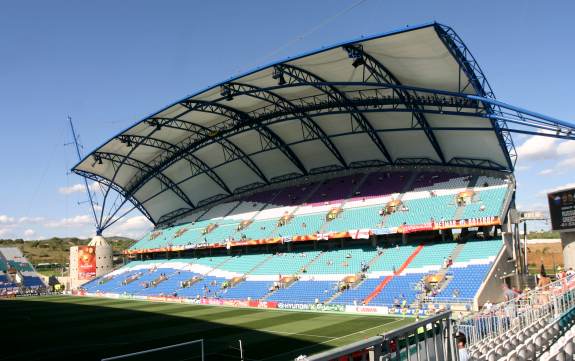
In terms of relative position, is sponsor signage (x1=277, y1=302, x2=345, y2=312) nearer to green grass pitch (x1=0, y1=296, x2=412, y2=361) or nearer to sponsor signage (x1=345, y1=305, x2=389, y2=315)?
sponsor signage (x1=345, y1=305, x2=389, y2=315)

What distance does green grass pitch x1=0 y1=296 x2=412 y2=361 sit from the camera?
2482cm

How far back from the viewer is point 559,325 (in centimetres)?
1480

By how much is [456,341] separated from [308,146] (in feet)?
146

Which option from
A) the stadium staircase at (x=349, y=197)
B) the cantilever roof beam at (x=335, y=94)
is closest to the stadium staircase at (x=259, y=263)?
the stadium staircase at (x=349, y=197)

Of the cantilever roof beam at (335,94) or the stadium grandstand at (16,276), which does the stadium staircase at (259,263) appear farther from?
the stadium grandstand at (16,276)

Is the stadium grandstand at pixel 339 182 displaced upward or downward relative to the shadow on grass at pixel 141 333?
upward

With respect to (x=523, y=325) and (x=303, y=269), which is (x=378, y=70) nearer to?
(x=303, y=269)

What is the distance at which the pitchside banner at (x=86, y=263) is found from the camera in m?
72.7

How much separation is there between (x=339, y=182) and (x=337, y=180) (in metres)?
0.57

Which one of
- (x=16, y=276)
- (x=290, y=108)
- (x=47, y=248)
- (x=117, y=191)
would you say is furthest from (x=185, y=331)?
(x=47, y=248)

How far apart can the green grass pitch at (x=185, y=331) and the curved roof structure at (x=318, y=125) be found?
55.2 ft

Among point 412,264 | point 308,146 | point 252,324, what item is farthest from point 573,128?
point 308,146

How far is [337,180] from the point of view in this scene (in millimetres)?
57344

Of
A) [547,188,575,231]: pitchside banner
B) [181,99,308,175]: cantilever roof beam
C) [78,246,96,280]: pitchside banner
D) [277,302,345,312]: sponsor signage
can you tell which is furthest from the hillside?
[547,188,575,231]: pitchside banner
